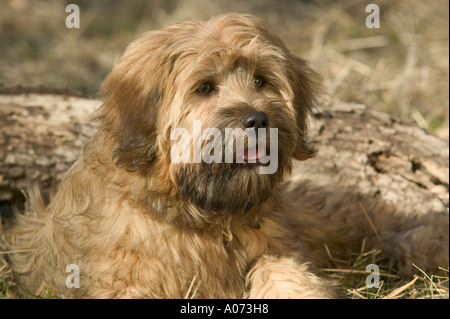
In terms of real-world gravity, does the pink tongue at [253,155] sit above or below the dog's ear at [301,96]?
below

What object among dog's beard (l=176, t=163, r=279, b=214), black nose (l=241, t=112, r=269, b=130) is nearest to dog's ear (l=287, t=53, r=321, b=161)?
dog's beard (l=176, t=163, r=279, b=214)

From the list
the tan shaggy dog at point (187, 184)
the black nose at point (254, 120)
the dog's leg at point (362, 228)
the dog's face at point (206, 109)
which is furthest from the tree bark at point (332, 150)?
the black nose at point (254, 120)

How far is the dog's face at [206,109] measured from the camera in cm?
346

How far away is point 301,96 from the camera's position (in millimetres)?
4008

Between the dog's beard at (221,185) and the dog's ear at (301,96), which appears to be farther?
the dog's ear at (301,96)

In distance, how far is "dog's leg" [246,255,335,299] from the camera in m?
3.70

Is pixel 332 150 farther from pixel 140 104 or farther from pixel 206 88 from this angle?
pixel 140 104

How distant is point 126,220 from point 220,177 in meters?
0.61

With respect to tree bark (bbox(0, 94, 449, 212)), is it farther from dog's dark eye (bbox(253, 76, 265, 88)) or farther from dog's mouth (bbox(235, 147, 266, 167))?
dog's mouth (bbox(235, 147, 266, 167))

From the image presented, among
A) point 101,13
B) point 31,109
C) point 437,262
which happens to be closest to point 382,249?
point 437,262

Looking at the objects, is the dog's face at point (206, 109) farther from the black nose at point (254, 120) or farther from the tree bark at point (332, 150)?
the tree bark at point (332, 150)

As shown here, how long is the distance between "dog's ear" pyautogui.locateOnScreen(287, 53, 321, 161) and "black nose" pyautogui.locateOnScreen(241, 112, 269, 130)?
585mm

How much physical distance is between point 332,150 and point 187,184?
7.15 ft
